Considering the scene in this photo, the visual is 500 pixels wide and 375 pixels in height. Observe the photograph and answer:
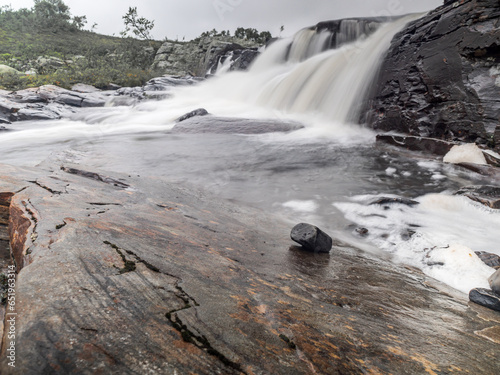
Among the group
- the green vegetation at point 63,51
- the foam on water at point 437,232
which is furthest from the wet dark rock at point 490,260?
the green vegetation at point 63,51

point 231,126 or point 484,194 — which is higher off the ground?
point 231,126

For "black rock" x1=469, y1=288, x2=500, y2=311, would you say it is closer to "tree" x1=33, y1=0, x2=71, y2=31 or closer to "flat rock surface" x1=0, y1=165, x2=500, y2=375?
"flat rock surface" x1=0, y1=165, x2=500, y2=375

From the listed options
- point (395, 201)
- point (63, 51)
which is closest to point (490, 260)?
point (395, 201)

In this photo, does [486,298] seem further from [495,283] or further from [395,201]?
[395,201]

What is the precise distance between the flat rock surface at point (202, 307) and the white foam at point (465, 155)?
5234 mm

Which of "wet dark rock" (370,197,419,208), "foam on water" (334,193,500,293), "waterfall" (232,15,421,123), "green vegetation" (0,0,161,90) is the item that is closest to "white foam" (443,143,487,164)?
"foam on water" (334,193,500,293)

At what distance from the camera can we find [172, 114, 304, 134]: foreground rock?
10.5 meters

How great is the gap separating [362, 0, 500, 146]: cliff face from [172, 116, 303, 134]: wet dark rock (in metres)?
3.44

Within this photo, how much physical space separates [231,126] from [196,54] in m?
30.8

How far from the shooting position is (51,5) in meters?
46.1

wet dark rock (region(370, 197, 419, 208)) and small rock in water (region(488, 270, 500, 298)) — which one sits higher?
small rock in water (region(488, 270, 500, 298))

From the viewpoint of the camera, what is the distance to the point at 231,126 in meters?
10.8

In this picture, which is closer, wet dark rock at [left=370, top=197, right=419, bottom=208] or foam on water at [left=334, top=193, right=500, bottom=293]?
foam on water at [left=334, top=193, right=500, bottom=293]

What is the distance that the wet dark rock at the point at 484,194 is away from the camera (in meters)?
4.32
